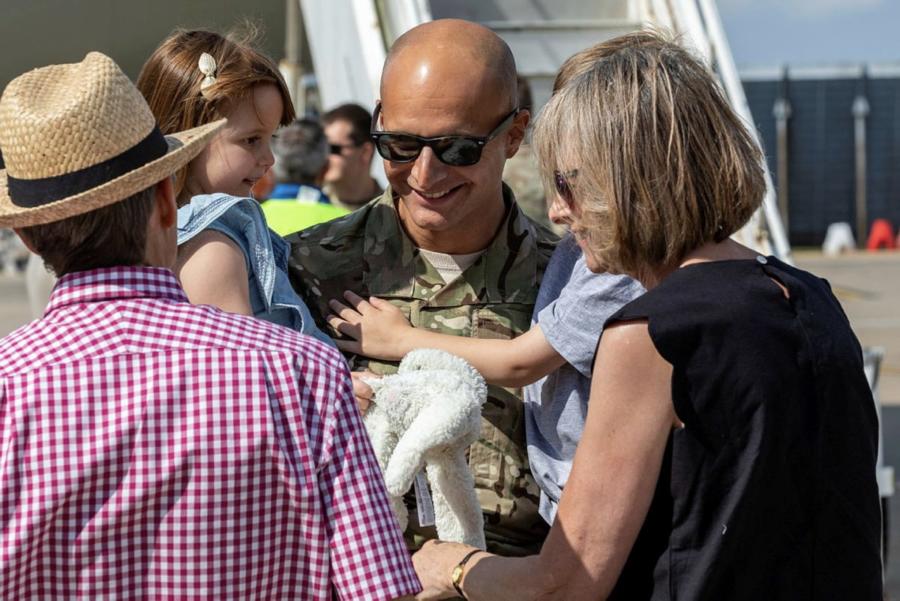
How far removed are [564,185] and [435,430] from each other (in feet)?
1.73

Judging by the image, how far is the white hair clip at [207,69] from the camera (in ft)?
9.27

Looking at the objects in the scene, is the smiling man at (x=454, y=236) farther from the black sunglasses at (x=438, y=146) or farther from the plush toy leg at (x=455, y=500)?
the plush toy leg at (x=455, y=500)

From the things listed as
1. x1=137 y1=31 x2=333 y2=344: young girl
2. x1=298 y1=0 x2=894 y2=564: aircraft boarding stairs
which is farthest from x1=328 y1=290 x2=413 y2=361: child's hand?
x1=298 y1=0 x2=894 y2=564: aircraft boarding stairs

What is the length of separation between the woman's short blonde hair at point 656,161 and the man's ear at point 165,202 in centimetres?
72

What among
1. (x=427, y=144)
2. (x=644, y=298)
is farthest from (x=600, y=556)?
(x=427, y=144)

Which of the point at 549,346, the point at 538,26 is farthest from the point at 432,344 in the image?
the point at 538,26

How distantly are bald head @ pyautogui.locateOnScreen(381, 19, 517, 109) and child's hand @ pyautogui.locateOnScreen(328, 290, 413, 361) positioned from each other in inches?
20.0

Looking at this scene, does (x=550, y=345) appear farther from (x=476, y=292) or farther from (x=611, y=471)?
(x=611, y=471)

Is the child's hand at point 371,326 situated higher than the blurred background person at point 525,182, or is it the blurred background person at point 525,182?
the child's hand at point 371,326

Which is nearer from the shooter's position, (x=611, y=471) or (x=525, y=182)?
(x=611, y=471)

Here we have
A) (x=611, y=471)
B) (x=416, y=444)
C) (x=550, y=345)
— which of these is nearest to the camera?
(x=611, y=471)

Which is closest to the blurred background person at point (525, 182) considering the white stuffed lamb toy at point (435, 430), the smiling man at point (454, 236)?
the smiling man at point (454, 236)

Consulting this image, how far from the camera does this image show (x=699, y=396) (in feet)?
6.86

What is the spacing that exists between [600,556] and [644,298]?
45 cm
